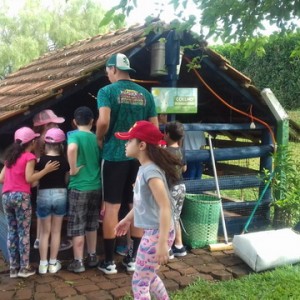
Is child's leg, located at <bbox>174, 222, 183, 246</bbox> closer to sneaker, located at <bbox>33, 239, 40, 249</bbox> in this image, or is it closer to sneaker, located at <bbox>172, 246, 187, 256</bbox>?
sneaker, located at <bbox>172, 246, 187, 256</bbox>

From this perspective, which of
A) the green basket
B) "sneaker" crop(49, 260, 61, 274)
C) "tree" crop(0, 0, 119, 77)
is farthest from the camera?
"tree" crop(0, 0, 119, 77)

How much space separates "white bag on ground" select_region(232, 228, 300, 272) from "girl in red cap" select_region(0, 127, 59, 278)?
235 cm

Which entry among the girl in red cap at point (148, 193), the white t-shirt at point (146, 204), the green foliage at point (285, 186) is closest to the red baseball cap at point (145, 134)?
the girl in red cap at point (148, 193)

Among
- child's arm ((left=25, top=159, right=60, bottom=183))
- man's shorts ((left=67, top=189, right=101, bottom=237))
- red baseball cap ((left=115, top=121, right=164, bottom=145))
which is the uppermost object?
red baseball cap ((left=115, top=121, right=164, bottom=145))

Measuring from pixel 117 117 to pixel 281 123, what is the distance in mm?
2939

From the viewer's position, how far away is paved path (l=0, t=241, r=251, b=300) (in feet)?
14.1

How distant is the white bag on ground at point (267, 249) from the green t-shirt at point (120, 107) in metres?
1.75

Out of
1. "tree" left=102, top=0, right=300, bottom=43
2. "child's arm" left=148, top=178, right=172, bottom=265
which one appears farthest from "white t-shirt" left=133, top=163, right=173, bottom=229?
"tree" left=102, top=0, right=300, bottom=43

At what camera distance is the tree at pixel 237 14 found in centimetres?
284

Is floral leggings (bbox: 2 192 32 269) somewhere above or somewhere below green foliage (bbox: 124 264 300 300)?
above

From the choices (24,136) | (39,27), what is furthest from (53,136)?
(39,27)

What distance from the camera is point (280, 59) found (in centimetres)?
1689

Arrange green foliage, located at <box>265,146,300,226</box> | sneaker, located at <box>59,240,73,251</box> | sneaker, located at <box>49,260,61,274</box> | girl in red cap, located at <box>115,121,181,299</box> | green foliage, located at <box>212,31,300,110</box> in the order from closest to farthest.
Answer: girl in red cap, located at <box>115,121,181,299</box>, sneaker, located at <box>49,260,61,274</box>, sneaker, located at <box>59,240,73,251</box>, green foliage, located at <box>265,146,300,226</box>, green foliage, located at <box>212,31,300,110</box>

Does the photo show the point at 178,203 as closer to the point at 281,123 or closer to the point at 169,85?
the point at 169,85
